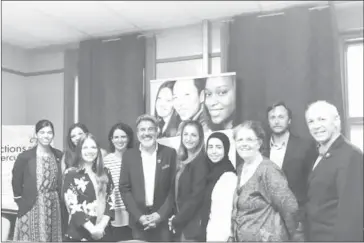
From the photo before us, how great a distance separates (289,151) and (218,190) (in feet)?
1.13

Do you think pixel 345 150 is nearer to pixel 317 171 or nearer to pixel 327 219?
pixel 317 171

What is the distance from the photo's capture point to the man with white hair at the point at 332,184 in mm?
1755

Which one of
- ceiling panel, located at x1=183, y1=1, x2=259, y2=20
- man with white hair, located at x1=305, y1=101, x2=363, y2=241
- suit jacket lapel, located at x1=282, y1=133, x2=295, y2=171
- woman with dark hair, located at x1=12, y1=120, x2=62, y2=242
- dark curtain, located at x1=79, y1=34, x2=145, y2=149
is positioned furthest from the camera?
woman with dark hair, located at x1=12, y1=120, x2=62, y2=242

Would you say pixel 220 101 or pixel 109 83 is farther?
pixel 109 83

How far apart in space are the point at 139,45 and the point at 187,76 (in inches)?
11.3

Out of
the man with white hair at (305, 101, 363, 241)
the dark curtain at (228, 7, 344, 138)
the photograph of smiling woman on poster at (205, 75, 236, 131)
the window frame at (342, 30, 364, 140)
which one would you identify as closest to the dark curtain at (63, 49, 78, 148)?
the photograph of smiling woman on poster at (205, 75, 236, 131)

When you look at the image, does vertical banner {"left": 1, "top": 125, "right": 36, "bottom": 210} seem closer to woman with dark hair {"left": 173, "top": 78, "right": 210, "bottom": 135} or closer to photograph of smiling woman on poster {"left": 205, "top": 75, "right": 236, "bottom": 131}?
woman with dark hair {"left": 173, "top": 78, "right": 210, "bottom": 135}

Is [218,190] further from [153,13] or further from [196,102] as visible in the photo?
[153,13]

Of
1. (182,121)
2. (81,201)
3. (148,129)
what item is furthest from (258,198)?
(81,201)

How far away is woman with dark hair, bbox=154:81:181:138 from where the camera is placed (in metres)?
2.02

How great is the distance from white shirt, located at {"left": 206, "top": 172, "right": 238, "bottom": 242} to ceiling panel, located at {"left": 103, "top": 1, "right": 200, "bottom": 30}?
72cm

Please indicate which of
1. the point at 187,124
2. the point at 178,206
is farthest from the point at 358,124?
the point at 178,206

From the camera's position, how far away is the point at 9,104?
2.25 metres

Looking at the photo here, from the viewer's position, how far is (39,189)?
2221mm
